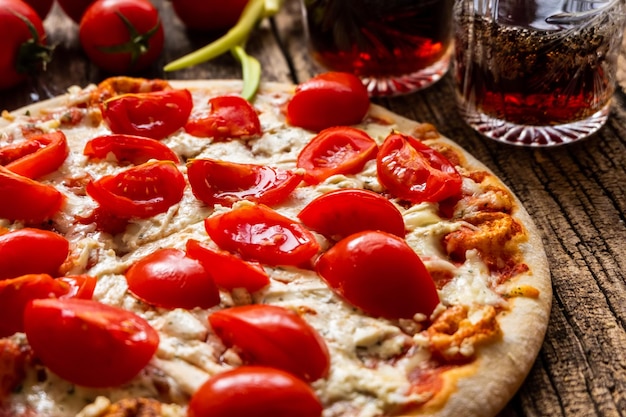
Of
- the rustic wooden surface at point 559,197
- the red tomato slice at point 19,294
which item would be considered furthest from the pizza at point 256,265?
the rustic wooden surface at point 559,197

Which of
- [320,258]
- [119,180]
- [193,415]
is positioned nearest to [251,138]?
[119,180]

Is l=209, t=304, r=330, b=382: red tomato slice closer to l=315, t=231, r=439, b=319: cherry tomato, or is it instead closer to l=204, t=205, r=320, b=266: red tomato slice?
l=315, t=231, r=439, b=319: cherry tomato

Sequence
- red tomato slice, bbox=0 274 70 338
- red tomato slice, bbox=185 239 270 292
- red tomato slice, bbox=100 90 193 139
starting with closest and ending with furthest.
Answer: red tomato slice, bbox=0 274 70 338
red tomato slice, bbox=185 239 270 292
red tomato slice, bbox=100 90 193 139

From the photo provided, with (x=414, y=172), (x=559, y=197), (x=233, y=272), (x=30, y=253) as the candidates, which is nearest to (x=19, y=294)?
(x=30, y=253)

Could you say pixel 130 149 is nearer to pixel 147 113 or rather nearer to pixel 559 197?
pixel 147 113

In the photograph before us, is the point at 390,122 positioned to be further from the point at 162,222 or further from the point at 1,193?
the point at 1,193

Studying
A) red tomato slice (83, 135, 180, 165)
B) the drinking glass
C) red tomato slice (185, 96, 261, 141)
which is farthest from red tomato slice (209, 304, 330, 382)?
the drinking glass

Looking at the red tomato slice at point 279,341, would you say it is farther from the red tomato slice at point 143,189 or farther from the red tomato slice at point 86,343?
the red tomato slice at point 143,189
